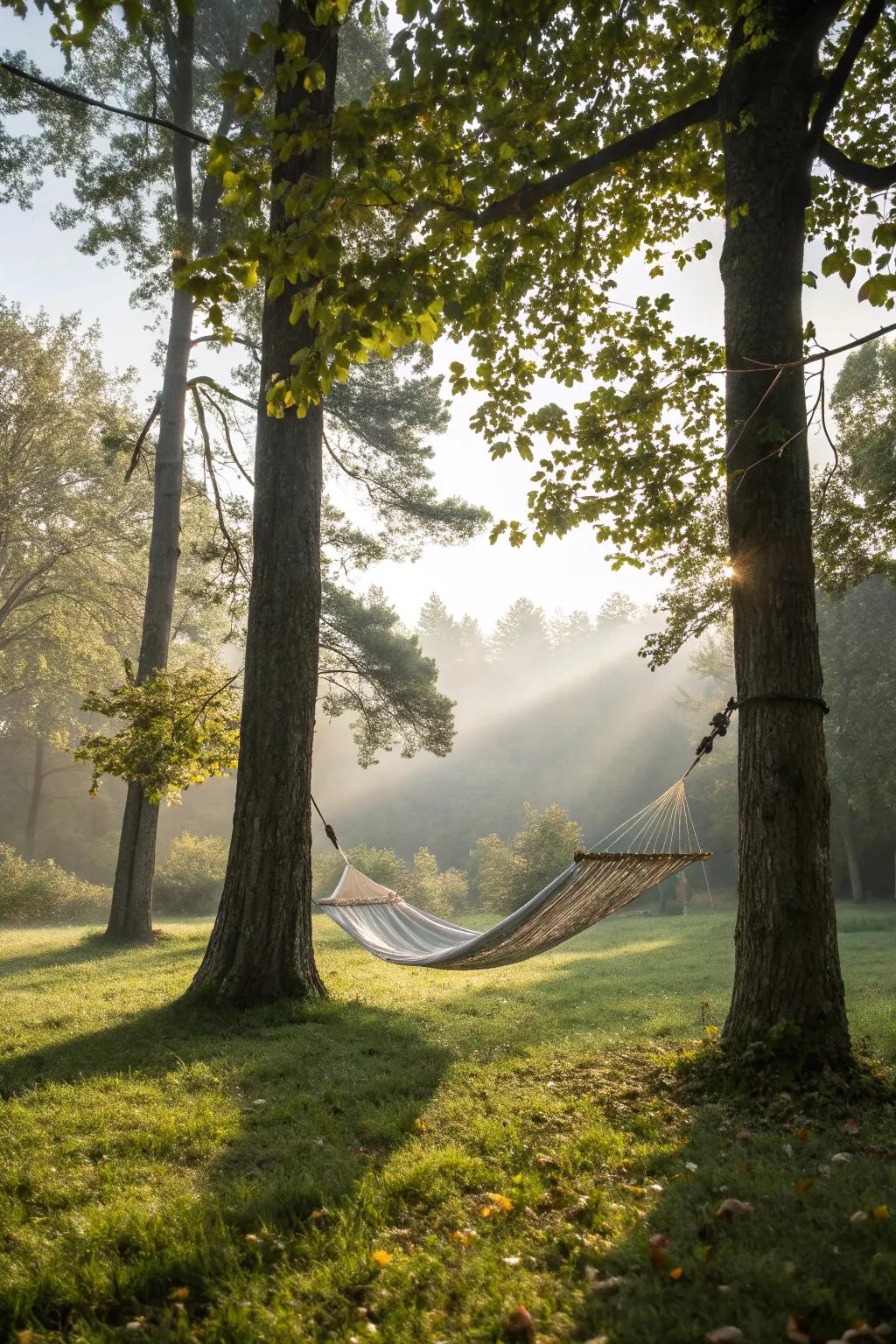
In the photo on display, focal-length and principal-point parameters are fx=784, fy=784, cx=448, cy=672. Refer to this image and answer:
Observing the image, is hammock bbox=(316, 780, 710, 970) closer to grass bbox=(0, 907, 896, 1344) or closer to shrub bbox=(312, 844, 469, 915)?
grass bbox=(0, 907, 896, 1344)

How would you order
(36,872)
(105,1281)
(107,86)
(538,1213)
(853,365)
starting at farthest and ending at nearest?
1. (36,872)
2. (853,365)
3. (107,86)
4. (538,1213)
5. (105,1281)

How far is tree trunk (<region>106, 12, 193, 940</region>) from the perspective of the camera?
845cm

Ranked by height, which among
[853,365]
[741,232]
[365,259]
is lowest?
[365,259]

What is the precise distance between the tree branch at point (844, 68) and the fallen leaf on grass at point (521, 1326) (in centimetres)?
398

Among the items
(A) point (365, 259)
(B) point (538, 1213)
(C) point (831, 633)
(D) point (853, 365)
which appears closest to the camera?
(B) point (538, 1213)

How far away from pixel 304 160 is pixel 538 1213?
5155 mm

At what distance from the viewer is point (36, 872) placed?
48.5ft

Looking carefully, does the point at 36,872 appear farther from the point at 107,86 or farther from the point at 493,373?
the point at 493,373

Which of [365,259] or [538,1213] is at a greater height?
[365,259]

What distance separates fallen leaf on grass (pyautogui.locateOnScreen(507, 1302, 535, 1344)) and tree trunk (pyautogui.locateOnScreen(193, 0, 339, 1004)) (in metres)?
3.09

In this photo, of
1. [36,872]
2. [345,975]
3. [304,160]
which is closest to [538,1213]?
[345,975]

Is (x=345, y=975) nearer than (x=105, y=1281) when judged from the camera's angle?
No

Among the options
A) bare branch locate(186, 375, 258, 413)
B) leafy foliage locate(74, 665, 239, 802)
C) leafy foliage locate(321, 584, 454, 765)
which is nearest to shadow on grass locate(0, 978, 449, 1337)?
leafy foliage locate(74, 665, 239, 802)

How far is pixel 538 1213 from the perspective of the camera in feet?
6.84
